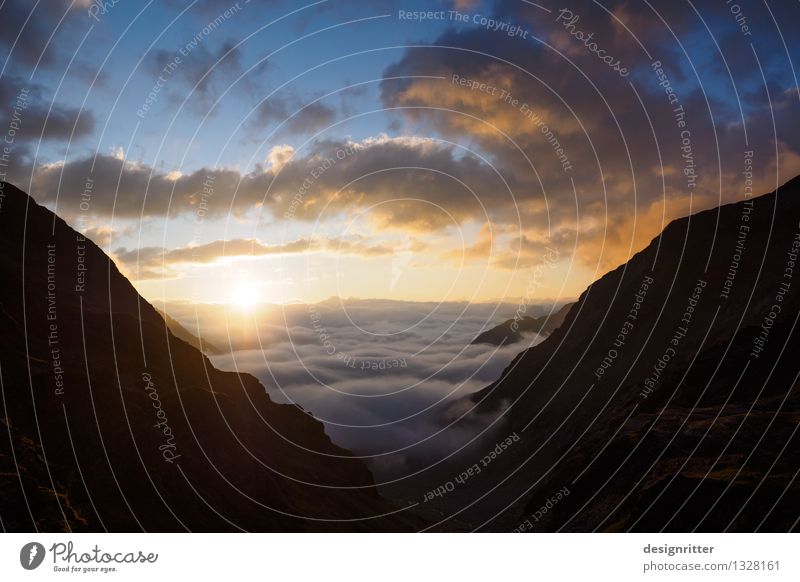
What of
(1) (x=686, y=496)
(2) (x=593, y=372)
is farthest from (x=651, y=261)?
(1) (x=686, y=496)

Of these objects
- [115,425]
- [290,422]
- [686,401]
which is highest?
[115,425]

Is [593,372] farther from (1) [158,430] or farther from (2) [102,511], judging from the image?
(2) [102,511]

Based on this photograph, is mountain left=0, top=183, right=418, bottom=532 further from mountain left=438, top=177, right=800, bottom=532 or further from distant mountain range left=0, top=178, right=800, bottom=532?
mountain left=438, top=177, right=800, bottom=532

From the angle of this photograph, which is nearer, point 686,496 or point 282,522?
point 686,496
